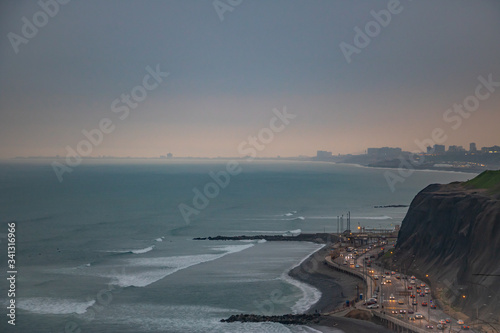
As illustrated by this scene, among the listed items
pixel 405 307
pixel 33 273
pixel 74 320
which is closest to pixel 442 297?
pixel 405 307

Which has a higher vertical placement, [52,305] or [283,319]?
[52,305]

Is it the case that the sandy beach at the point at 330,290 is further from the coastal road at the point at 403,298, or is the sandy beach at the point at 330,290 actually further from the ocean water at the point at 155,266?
the coastal road at the point at 403,298

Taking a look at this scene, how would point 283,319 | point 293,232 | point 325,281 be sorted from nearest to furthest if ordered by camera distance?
1. point 283,319
2. point 325,281
3. point 293,232

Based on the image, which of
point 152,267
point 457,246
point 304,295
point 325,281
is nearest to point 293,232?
point 152,267

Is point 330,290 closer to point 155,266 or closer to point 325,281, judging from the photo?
point 325,281

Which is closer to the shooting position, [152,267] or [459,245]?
[459,245]

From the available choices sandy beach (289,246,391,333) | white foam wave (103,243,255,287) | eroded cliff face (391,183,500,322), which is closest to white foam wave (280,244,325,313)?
sandy beach (289,246,391,333)

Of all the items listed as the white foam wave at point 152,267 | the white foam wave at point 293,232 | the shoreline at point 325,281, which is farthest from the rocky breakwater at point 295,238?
the shoreline at point 325,281
